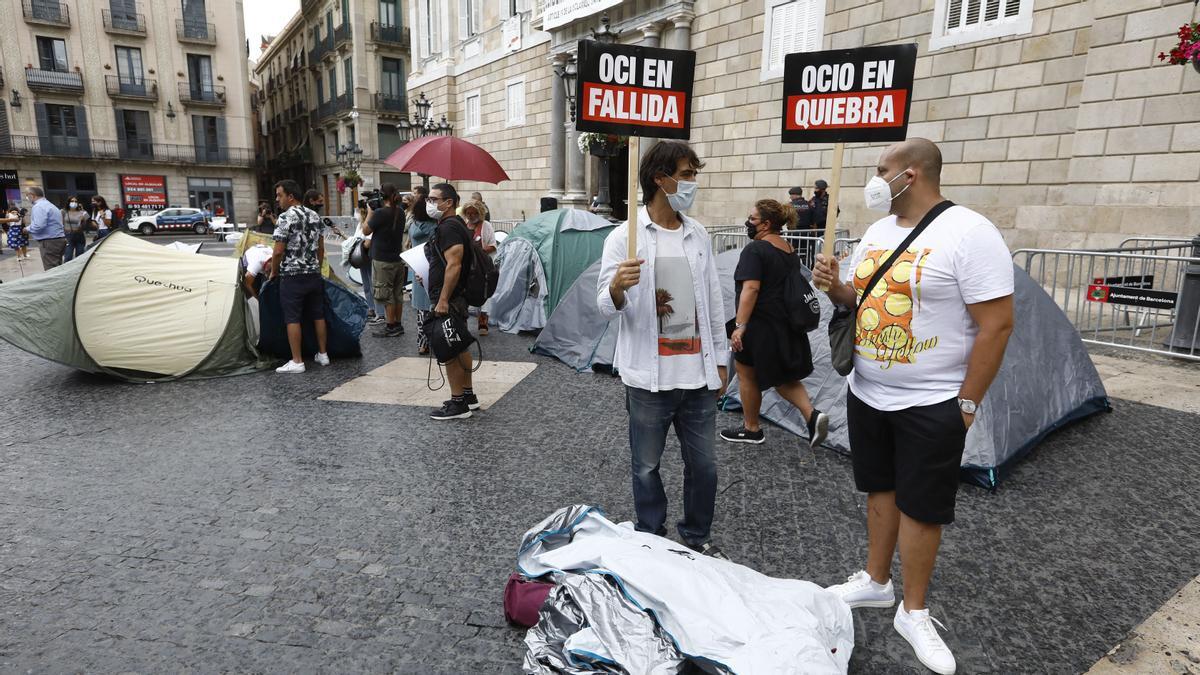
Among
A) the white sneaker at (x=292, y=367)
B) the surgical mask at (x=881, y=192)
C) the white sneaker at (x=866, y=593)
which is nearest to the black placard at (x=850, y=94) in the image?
the surgical mask at (x=881, y=192)

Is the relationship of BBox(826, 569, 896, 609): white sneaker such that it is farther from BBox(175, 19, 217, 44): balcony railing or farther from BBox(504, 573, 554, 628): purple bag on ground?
BBox(175, 19, 217, 44): balcony railing

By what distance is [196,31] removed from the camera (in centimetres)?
3788

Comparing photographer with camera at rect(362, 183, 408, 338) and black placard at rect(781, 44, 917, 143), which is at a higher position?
black placard at rect(781, 44, 917, 143)

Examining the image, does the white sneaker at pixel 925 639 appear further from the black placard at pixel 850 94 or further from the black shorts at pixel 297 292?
the black shorts at pixel 297 292

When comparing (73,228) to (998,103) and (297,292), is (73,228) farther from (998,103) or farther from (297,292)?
(998,103)

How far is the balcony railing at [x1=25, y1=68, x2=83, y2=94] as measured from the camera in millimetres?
33688

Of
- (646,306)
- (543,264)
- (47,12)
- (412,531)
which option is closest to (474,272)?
(412,531)

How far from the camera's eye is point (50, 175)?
115ft

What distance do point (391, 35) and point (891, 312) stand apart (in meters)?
43.1

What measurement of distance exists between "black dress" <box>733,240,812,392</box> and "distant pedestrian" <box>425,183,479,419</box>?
2.12 m

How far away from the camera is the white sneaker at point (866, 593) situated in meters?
2.79

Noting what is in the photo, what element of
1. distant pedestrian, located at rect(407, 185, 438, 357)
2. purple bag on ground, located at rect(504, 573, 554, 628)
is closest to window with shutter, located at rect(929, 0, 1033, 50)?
distant pedestrian, located at rect(407, 185, 438, 357)

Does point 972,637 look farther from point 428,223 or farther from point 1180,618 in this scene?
point 428,223

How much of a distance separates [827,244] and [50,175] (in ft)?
145
